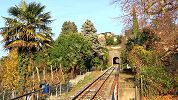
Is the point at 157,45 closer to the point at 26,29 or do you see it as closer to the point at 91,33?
the point at 26,29

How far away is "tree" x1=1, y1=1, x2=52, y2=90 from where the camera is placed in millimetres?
18094

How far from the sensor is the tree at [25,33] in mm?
18094

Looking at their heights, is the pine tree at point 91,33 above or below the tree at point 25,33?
above

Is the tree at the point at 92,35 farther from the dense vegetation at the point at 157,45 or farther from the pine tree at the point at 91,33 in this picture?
the dense vegetation at the point at 157,45

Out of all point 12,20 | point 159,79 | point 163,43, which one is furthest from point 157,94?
point 12,20

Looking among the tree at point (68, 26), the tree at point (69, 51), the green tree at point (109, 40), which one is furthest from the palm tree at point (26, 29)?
the green tree at point (109, 40)

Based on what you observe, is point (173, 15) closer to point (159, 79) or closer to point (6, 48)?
point (159, 79)

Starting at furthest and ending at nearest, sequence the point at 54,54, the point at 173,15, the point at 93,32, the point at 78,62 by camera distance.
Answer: the point at 93,32 → the point at 78,62 → the point at 54,54 → the point at 173,15

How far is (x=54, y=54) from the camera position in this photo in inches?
2068

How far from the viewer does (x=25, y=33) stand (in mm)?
18484

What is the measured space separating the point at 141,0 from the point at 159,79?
9343 mm

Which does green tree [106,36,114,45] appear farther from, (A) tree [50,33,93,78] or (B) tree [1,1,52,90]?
(B) tree [1,1,52,90]

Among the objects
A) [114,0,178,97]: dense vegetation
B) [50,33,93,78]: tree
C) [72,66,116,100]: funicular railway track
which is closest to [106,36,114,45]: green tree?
[50,33,93,78]: tree

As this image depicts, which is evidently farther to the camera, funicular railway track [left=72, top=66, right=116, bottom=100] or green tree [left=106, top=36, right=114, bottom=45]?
green tree [left=106, top=36, right=114, bottom=45]
